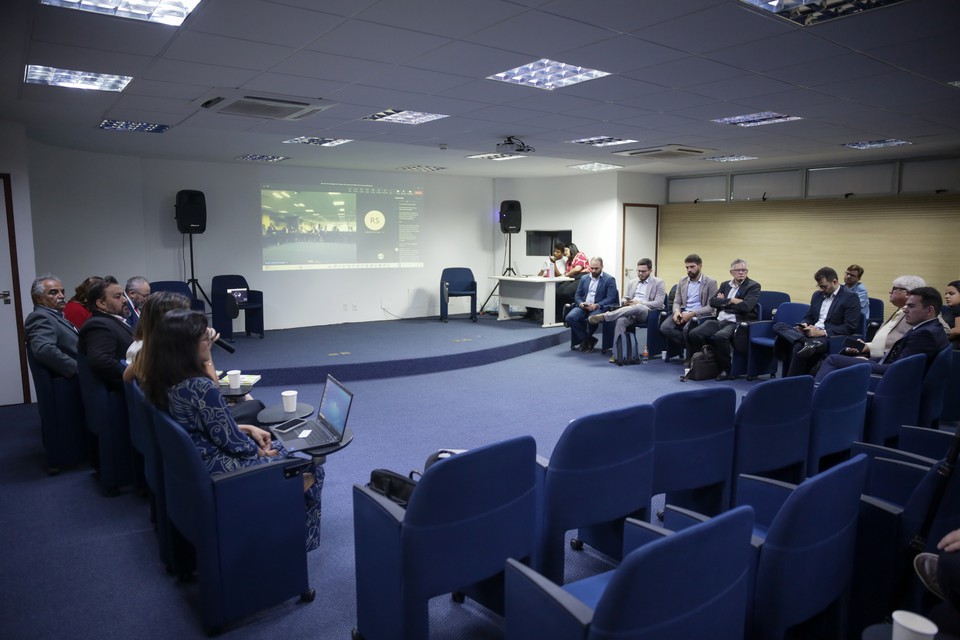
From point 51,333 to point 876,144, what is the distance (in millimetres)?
8831

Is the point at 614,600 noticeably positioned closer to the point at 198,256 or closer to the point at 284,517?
the point at 284,517

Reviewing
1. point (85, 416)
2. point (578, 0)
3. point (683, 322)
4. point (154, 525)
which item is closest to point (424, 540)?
point (154, 525)

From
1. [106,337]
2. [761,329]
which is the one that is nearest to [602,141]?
[761,329]

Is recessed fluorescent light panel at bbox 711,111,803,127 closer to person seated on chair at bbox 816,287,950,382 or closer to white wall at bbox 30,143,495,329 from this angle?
person seated on chair at bbox 816,287,950,382

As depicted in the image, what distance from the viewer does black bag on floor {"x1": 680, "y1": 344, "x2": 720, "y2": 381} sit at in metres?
7.04

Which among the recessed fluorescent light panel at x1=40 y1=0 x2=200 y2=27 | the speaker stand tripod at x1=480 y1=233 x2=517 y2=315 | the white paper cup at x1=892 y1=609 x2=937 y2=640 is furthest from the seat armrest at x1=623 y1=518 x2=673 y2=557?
the speaker stand tripod at x1=480 y1=233 x2=517 y2=315

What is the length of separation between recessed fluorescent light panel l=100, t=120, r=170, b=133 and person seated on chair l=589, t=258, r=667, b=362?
557 centimetres

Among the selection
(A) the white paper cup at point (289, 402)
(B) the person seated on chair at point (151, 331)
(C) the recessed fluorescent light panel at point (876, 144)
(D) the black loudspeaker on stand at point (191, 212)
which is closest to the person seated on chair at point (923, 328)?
(C) the recessed fluorescent light panel at point (876, 144)

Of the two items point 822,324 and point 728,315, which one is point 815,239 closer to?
point 728,315

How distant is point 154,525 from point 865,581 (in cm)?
354

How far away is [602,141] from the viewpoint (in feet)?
24.2

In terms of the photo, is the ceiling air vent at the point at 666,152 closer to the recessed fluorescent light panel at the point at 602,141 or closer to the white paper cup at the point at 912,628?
the recessed fluorescent light panel at the point at 602,141

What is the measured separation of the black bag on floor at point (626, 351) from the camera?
7.87 m

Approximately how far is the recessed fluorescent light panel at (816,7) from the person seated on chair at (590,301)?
530 centimetres
